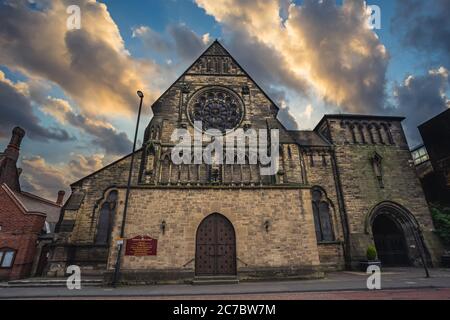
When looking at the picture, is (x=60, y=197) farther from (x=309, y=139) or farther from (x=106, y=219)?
(x=309, y=139)

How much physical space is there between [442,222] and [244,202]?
1808 centimetres

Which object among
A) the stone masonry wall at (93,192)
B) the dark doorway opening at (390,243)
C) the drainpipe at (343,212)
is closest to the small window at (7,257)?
the stone masonry wall at (93,192)

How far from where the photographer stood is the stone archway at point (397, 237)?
690 inches

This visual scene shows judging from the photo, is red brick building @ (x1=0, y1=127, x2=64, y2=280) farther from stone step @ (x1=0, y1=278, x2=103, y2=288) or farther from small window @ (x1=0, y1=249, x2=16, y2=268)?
stone step @ (x1=0, y1=278, x2=103, y2=288)

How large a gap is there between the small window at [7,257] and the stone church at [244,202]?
3302mm

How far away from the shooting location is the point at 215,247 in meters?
12.4

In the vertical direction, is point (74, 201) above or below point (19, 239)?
above

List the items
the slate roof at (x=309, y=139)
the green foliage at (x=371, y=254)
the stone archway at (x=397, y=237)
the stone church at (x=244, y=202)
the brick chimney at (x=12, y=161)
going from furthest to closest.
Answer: the brick chimney at (x=12, y=161), the slate roof at (x=309, y=139), the stone archway at (x=397, y=237), the green foliage at (x=371, y=254), the stone church at (x=244, y=202)

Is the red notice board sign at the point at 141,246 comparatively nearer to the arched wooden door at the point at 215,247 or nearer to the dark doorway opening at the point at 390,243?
the arched wooden door at the point at 215,247

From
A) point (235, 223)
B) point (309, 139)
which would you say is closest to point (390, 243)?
point (309, 139)

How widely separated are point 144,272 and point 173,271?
1.54 metres

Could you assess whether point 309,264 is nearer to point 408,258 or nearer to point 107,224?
point 408,258

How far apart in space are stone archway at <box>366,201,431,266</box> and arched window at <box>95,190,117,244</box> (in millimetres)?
20661

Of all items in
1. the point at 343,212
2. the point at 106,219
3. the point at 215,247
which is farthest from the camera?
the point at 343,212
